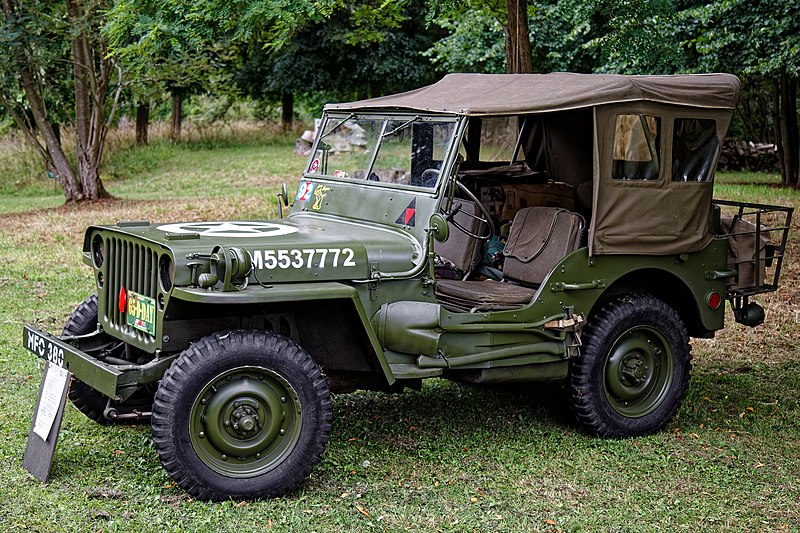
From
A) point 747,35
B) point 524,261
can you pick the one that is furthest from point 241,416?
point 747,35

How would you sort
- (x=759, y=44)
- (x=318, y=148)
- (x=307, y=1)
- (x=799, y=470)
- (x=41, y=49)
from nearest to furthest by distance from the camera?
(x=799, y=470), (x=318, y=148), (x=307, y=1), (x=759, y=44), (x=41, y=49)

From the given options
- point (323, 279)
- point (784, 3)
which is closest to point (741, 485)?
point (323, 279)

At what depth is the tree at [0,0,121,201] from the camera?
52.0ft

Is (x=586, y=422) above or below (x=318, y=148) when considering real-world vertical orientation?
below

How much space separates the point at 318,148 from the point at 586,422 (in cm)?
244

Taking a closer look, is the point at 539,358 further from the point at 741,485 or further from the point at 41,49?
the point at 41,49

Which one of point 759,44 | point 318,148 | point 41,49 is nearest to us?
point 318,148

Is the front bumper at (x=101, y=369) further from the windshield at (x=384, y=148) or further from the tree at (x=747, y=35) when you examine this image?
the tree at (x=747, y=35)

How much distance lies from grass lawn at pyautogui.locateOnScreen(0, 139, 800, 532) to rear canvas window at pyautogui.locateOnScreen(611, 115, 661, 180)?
1.47m

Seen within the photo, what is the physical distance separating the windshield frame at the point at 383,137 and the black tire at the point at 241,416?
133 cm

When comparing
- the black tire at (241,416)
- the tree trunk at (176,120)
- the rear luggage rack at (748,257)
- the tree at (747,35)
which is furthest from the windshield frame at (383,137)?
the tree trunk at (176,120)

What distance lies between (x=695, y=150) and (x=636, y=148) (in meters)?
0.46

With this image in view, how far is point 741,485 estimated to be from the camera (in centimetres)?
512

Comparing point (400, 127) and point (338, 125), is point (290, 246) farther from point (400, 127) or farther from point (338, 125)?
point (338, 125)
